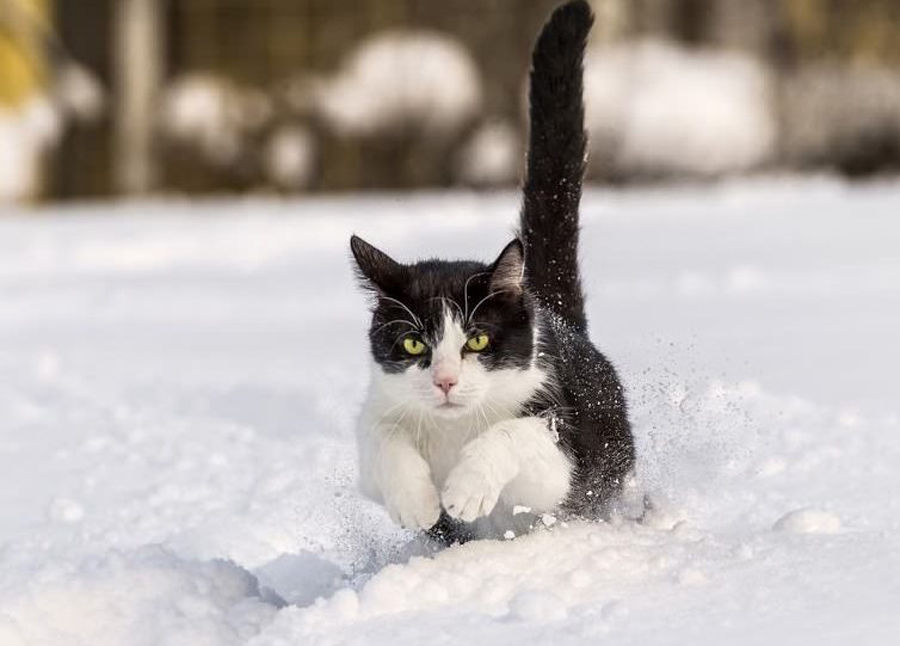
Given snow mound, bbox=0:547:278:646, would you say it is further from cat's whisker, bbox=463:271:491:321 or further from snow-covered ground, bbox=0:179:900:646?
cat's whisker, bbox=463:271:491:321

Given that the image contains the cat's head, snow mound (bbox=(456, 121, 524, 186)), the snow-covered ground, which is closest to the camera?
→ the snow-covered ground

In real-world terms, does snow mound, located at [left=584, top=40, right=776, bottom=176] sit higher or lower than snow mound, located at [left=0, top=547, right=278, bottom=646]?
higher

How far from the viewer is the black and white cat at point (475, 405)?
A: 217 centimetres

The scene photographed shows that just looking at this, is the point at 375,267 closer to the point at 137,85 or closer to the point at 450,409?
→ the point at 450,409

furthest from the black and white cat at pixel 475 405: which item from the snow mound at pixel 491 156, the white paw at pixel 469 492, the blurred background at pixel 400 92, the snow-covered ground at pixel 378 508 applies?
the snow mound at pixel 491 156

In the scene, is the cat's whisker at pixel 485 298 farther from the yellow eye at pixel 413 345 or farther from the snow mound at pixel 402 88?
the snow mound at pixel 402 88

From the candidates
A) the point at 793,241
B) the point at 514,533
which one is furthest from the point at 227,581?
the point at 793,241

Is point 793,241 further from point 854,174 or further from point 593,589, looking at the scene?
point 593,589

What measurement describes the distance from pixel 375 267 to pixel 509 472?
0.43 m

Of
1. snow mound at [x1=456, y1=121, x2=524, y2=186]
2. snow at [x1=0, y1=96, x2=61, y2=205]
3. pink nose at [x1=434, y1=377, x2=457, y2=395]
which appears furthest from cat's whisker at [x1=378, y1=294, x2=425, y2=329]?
snow at [x1=0, y1=96, x2=61, y2=205]

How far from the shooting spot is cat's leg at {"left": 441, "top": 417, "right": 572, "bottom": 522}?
2.10 m

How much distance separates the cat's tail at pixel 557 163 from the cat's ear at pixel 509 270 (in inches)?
15.6

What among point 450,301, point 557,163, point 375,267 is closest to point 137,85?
point 557,163

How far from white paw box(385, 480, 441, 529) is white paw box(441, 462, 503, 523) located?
0.16ft
